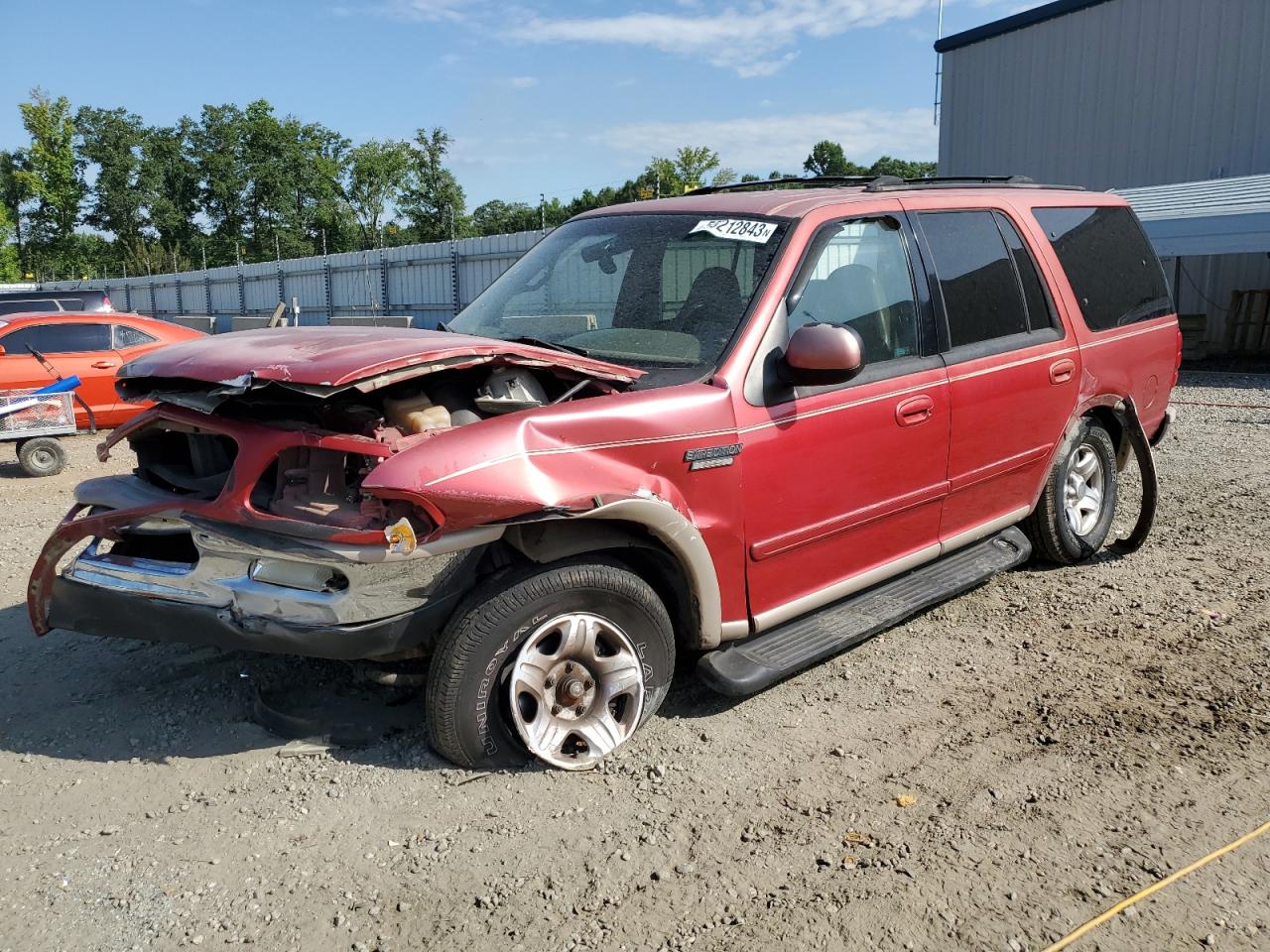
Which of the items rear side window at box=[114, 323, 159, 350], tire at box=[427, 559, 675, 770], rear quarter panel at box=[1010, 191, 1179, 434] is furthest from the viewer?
rear side window at box=[114, 323, 159, 350]

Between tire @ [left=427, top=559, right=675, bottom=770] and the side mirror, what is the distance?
957 mm

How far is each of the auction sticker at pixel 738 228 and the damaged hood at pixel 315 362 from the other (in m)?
0.76

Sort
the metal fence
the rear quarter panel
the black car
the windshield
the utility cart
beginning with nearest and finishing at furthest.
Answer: the windshield → the rear quarter panel → the utility cart → the black car → the metal fence

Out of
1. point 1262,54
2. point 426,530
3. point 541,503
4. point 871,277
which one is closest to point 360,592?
point 426,530

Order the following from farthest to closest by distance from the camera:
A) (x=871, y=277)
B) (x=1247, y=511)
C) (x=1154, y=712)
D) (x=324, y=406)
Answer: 1. (x=1247, y=511)
2. (x=871, y=277)
3. (x=1154, y=712)
4. (x=324, y=406)

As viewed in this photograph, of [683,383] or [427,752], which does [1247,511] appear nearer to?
[683,383]

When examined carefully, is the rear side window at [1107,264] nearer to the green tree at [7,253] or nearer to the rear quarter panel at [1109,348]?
the rear quarter panel at [1109,348]

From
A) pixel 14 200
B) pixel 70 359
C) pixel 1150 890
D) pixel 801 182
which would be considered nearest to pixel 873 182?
pixel 801 182

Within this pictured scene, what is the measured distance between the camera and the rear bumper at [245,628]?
9.80 ft

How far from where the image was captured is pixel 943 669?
4262 mm

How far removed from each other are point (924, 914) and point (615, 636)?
1268 millimetres

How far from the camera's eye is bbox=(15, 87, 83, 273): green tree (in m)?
55.9

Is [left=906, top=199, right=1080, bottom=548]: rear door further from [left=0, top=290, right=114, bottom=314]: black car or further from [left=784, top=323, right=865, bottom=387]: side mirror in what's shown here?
[left=0, top=290, right=114, bottom=314]: black car

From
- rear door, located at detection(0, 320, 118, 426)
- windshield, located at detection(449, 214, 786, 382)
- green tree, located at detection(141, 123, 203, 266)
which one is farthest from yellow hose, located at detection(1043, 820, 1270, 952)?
green tree, located at detection(141, 123, 203, 266)
